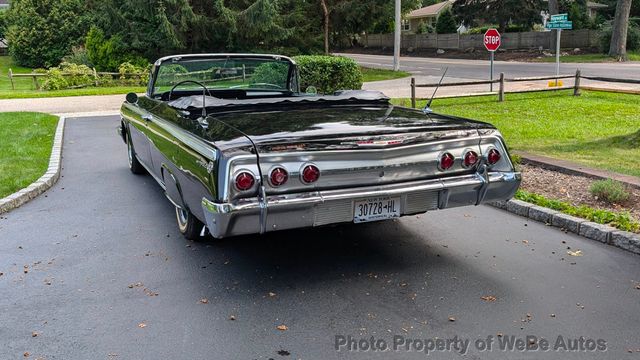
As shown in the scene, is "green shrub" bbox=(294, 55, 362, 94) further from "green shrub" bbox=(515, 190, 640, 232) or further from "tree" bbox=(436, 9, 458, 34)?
"tree" bbox=(436, 9, 458, 34)

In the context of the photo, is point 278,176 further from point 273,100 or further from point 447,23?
point 447,23

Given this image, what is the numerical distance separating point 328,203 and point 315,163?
29 cm

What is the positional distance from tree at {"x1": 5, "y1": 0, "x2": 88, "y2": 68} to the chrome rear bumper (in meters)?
36.3

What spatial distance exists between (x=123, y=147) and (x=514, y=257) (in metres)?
7.96

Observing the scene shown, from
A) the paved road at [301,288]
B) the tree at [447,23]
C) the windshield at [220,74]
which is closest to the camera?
the paved road at [301,288]

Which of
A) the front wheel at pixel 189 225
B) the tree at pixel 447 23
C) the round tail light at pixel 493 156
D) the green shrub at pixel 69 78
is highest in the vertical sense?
the tree at pixel 447 23

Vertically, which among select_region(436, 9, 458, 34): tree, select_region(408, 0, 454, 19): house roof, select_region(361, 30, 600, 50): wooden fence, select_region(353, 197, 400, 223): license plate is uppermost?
select_region(408, 0, 454, 19): house roof

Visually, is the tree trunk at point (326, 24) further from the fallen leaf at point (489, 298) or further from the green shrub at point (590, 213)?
the fallen leaf at point (489, 298)

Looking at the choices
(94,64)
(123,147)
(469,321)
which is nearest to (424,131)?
(469,321)

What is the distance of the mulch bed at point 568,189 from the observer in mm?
5992

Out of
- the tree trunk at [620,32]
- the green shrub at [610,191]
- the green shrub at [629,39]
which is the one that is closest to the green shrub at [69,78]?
the green shrub at [610,191]

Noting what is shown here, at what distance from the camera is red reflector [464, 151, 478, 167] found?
460cm

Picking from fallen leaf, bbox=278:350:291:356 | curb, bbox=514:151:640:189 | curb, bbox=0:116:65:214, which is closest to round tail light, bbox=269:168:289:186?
fallen leaf, bbox=278:350:291:356

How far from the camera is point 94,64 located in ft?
97.5
